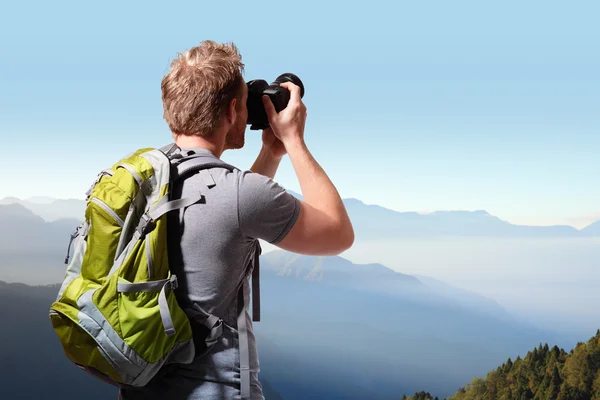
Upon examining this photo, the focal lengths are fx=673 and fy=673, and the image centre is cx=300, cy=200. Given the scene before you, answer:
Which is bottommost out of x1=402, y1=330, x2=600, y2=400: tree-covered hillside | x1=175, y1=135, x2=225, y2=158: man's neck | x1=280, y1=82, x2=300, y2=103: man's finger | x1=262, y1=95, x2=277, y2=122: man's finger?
x1=402, y1=330, x2=600, y2=400: tree-covered hillside

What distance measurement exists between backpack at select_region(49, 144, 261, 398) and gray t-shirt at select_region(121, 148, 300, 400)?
2 centimetres

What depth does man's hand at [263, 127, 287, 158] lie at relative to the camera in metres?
1.39

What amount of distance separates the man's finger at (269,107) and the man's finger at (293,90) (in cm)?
5

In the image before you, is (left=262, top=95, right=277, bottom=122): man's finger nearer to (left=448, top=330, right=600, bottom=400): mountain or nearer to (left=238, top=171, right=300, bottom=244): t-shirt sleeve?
(left=238, top=171, right=300, bottom=244): t-shirt sleeve

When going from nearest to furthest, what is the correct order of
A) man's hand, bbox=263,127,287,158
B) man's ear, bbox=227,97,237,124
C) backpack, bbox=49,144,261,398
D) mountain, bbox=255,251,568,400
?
backpack, bbox=49,144,261,398, man's ear, bbox=227,97,237,124, man's hand, bbox=263,127,287,158, mountain, bbox=255,251,568,400

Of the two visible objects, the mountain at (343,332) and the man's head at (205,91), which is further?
the mountain at (343,332)

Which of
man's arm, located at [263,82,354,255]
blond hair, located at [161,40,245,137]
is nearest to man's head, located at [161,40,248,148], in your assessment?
blond hair, located at [161,40,245,137]

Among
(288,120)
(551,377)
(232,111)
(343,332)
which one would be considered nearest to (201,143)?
(232,111)

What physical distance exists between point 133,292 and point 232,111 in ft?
1.12

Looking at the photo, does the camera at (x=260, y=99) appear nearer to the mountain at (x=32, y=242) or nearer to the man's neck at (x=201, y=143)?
the man's neck at (x=201, y=143)

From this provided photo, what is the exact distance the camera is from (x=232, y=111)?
1.14 m

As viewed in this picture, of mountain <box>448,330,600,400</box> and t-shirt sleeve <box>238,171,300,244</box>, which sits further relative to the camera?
mountain <box>448,330,600,400</box>

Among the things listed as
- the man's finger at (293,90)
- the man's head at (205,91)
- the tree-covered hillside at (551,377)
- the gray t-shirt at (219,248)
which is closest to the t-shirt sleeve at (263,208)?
the gray t-shirt at (219,248)

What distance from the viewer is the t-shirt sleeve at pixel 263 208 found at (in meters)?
1.05
